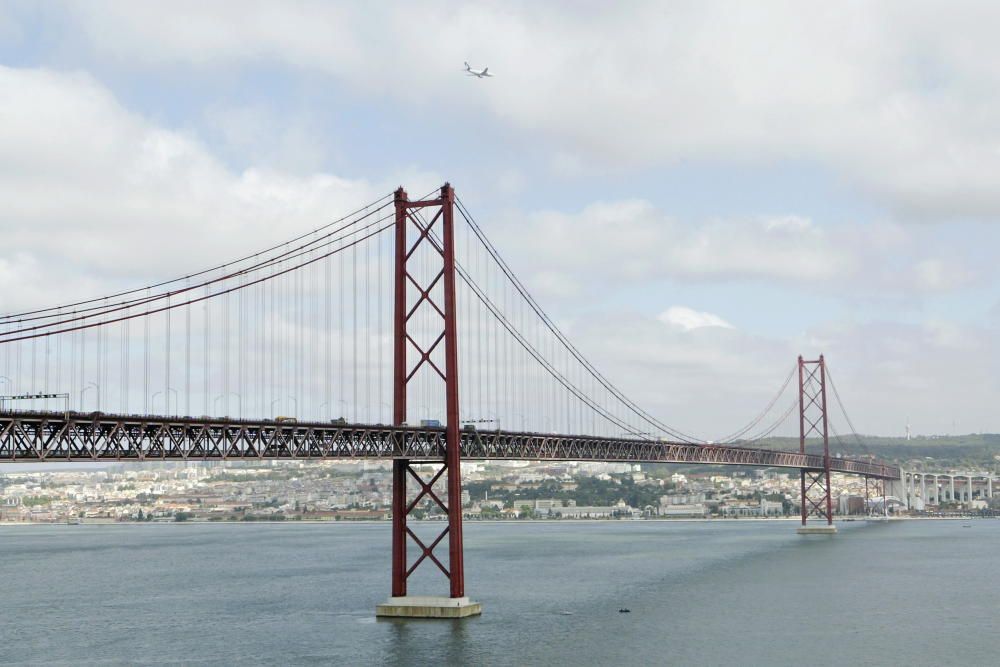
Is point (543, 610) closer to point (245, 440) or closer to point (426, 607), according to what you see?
point (426, 607)

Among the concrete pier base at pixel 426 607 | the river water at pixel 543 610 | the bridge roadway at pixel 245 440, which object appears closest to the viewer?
the bridge roadway at pixel 245 440

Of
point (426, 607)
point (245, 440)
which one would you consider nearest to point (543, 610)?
point (426, 607)

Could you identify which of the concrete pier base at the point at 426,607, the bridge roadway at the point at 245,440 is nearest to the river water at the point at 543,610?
the concrete pier base at the point at 426,607

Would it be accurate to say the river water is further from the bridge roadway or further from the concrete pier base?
the bridge roadway

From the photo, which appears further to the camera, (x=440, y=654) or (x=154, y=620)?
(x=154, y=620)

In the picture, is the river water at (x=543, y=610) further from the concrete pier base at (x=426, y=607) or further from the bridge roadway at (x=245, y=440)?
the bridge roadway at (x=245, y=440)

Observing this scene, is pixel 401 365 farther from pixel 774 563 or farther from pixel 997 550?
pixel 997 550

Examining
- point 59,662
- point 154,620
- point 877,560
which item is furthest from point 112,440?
point 877,560
